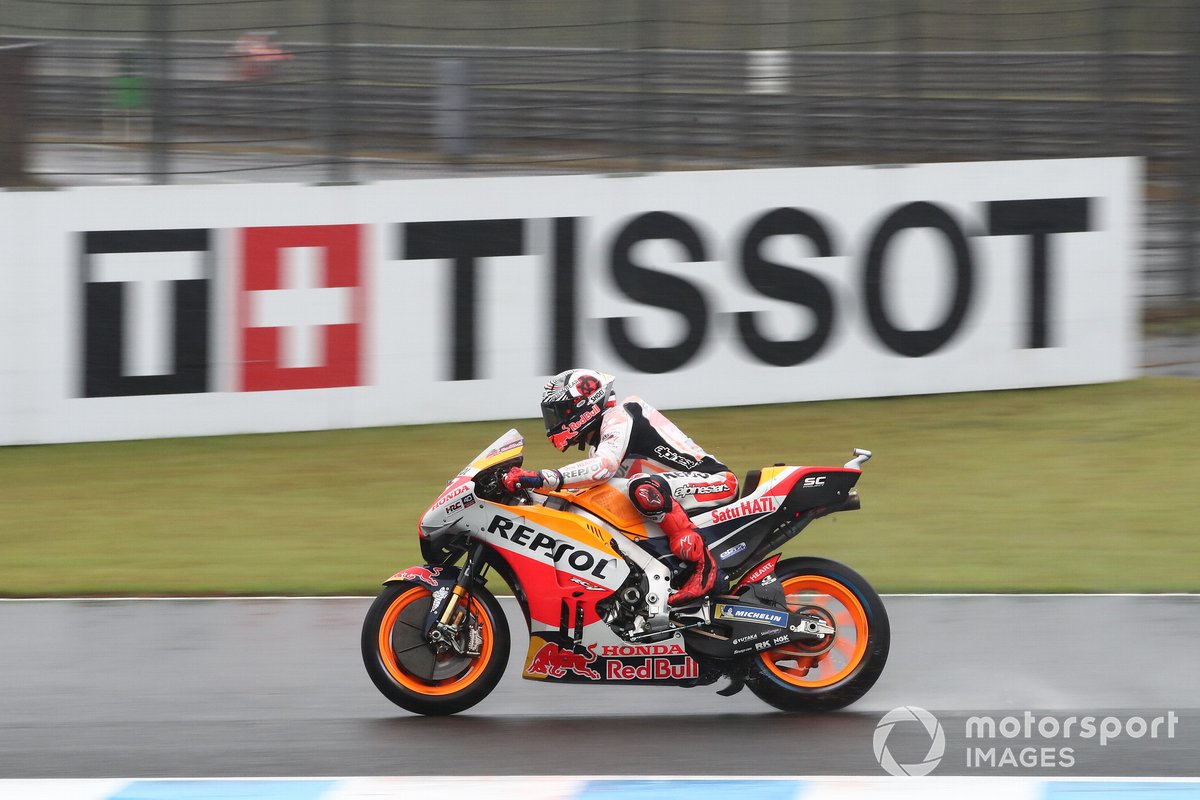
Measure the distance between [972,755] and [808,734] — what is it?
63cm

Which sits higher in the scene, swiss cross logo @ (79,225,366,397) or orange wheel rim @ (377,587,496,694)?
swiss cross logo @ (79,225,366,397)

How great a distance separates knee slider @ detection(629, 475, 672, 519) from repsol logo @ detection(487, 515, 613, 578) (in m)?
0.26

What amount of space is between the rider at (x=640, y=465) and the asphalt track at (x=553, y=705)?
2.28 ft

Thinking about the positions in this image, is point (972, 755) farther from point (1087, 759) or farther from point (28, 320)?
point (28, 320)

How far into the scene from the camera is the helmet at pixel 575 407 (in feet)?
21.9

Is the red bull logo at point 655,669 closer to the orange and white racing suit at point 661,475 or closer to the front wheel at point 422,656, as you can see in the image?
the orange and white racing suit at point 661,475

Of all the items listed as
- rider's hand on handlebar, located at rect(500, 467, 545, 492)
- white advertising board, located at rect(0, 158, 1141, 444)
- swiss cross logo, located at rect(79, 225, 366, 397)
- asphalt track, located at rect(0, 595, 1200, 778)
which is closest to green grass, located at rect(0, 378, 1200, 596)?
white advertising board, located at rect(0, 158, 1141, 444)

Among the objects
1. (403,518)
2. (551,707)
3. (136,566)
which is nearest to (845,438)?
(403,518)

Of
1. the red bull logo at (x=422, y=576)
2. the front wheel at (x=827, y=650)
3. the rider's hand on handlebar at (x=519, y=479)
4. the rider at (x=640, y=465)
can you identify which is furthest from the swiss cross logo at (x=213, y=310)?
the front wheel at (x=827, y=650)

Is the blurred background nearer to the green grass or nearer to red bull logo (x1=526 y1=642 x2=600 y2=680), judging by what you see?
the green grass

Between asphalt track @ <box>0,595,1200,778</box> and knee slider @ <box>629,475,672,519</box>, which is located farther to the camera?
knee slider @ <box>629,475,672,519</box>

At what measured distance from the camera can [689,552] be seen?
645 centimetres

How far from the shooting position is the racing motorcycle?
6.47 meters

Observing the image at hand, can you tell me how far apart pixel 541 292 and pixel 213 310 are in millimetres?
2517
